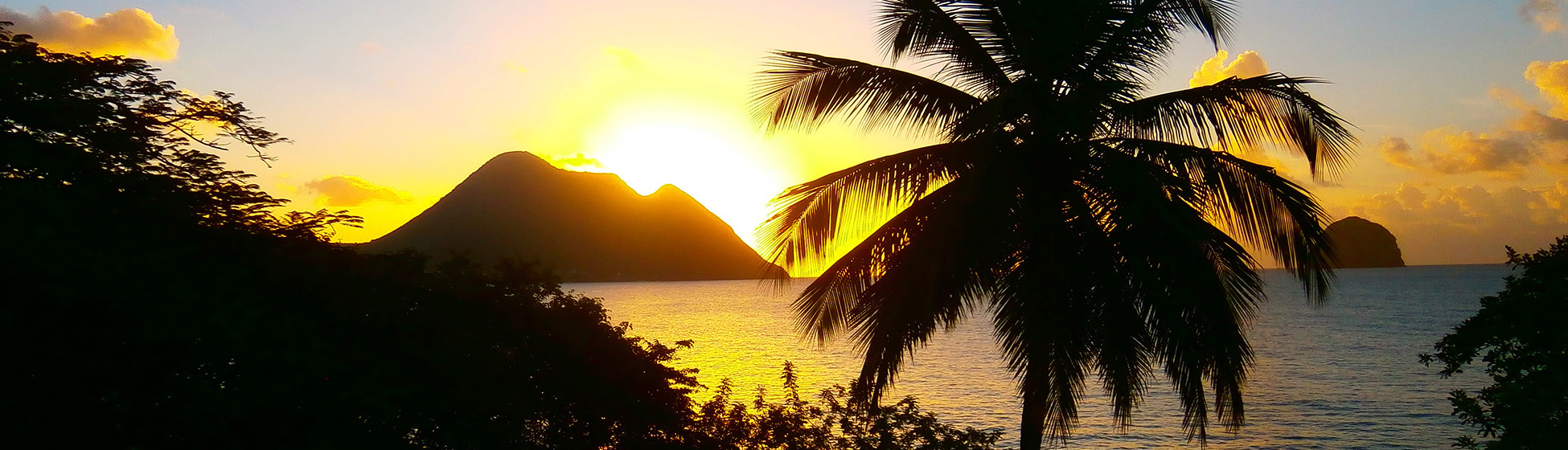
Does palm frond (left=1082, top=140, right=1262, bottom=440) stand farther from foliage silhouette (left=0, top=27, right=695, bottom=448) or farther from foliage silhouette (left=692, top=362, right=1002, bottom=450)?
foliage silhouette (left=0, top=27, right=695, bottom=448)

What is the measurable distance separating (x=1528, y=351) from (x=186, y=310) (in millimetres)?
15278

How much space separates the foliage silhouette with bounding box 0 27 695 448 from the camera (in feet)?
19.5

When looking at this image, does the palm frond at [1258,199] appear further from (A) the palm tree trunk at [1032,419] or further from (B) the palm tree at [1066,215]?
(A) the palm tree trunk at [1032,419]

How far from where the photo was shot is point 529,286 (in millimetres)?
10578

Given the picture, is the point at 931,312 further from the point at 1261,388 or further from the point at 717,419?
the point at 1261,388

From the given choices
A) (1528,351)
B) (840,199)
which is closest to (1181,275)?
(840,199)

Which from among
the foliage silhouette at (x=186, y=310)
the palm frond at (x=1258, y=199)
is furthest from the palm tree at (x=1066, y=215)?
the foliage silhouette at (x=186, y=310)

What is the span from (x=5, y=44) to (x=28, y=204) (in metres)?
2.14

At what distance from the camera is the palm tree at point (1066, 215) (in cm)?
682

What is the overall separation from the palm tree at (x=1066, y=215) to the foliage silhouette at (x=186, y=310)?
364 centimetres

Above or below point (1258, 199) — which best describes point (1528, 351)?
below

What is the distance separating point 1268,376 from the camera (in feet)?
179

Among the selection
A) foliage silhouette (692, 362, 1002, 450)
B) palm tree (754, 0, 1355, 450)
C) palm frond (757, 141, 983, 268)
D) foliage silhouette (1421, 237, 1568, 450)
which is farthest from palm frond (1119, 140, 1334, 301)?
foliage silhouette (1421, 237, 1568, 450)

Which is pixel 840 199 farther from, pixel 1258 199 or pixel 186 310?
pixel 186 310
